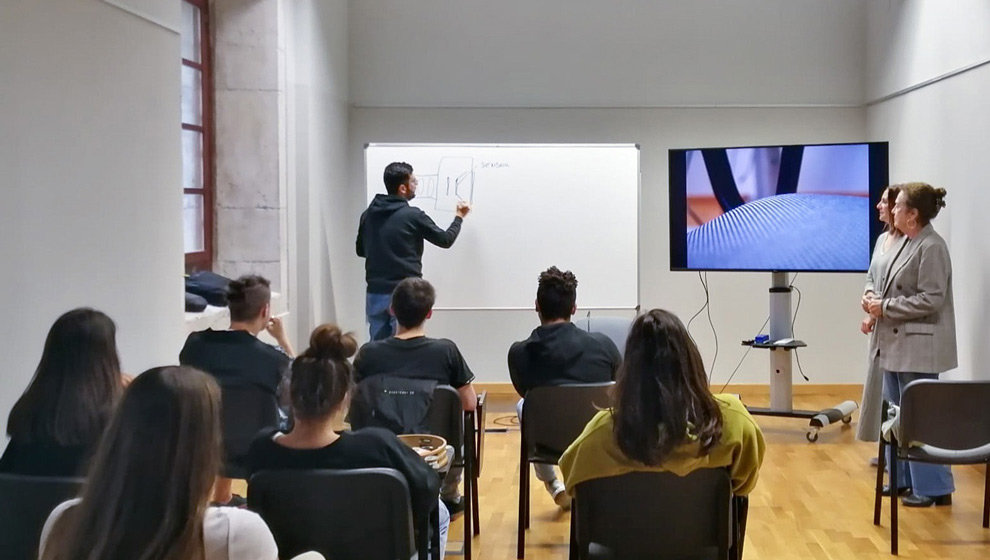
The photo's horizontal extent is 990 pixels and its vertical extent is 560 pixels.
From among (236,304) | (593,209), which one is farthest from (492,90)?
(236,304)

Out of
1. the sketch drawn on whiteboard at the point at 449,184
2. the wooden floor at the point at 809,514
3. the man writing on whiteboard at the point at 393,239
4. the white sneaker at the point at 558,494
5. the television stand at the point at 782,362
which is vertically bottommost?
the wooden floor at the point at 809,514

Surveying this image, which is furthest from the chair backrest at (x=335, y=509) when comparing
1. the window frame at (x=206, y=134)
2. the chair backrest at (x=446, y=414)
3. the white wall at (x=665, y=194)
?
the white wall at (x=665, y=194)

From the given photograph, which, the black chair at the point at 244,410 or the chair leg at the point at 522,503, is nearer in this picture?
the black chair at the point at 244,410

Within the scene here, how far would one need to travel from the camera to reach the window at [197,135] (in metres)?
5.35

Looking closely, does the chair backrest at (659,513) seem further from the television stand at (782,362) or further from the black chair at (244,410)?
the television stand at (782,362)

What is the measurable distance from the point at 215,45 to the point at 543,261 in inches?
105

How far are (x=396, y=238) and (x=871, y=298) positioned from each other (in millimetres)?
2811

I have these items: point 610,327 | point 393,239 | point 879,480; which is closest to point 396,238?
point 393,239

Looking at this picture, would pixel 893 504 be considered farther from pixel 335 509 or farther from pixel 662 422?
pixel 335 509

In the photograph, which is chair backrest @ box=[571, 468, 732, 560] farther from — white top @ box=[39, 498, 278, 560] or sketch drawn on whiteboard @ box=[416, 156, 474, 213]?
sketch drawn on whiteboard @ box=[416, 156, 474, 213]

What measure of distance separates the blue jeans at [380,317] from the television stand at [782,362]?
231 cm

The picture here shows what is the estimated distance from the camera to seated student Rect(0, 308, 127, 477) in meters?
2.29

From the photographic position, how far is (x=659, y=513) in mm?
2469

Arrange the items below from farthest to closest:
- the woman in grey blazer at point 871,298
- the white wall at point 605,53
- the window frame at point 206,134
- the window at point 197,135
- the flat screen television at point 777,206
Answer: the white wall at point 605,53
the flat screen television at point 777,206
the window frame at point 206,134
the window at point 197,135
the woman in grey blazer at point 871,298
